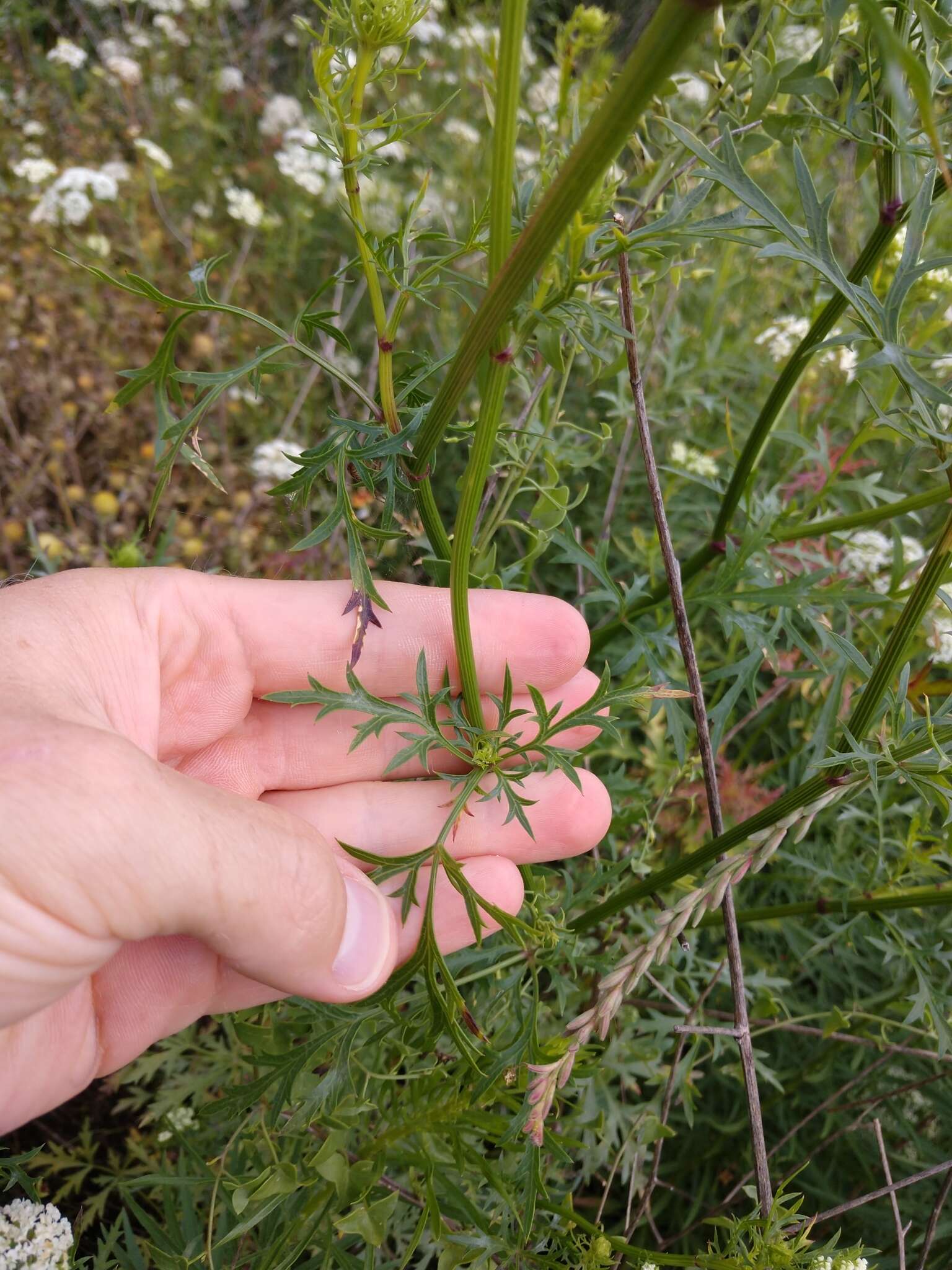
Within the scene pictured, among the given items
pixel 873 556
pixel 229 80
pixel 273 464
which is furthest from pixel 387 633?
pixel 229 80

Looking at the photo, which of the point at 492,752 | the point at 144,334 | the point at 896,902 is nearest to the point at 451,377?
the point at 492,752

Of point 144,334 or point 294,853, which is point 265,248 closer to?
point 144,334

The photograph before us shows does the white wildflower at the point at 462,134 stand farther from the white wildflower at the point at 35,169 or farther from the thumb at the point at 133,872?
the thumb at the point at 133,872

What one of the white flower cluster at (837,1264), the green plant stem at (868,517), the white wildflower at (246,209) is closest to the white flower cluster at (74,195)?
the white wildflower at (246,209)

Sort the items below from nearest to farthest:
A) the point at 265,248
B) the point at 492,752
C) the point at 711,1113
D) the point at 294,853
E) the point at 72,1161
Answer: the point at 294,853 → the point at 492,752 → the point at 72,1161 → the point at 711,1113 → the point at 265,248

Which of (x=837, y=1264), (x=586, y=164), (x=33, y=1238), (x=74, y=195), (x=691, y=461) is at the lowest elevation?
(x=33, y=1238)

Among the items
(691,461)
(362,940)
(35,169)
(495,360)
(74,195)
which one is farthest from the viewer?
(35,169)

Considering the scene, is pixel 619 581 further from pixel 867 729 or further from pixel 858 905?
pixel 867 729

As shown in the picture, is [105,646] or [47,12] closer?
[105,646]
